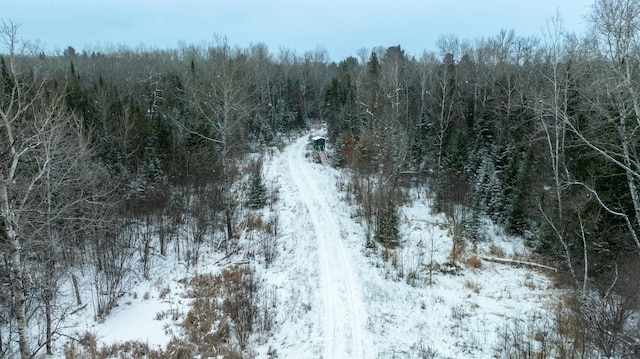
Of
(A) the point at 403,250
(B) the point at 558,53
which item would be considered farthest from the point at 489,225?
(B) the point at 558,53

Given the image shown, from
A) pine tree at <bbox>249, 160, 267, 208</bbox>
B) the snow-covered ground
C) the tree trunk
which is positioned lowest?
the snow-covered ground

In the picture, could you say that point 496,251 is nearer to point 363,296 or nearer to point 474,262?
point 474,262

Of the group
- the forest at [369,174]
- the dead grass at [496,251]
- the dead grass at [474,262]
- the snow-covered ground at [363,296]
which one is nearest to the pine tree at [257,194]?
the forest at [369,174]

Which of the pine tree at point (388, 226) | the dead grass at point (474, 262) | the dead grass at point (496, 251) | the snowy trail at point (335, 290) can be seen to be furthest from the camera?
the dead grass at point (496, 251)

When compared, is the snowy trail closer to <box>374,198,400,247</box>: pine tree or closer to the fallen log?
<box>374,198,400,247</box>: pine tree

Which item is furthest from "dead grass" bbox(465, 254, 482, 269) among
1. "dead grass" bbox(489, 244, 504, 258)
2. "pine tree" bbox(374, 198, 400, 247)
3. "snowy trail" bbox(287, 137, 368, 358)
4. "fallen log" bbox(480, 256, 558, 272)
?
"snowy trail" bbox(287, 137, 368, 358)

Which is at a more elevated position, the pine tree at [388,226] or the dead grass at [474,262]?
the pine tree at [388,226]

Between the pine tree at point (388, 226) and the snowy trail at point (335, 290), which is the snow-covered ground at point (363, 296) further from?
the pine tree at point (388, 226)

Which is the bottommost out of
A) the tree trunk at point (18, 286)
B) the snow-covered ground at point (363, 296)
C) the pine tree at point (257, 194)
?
the snow-covered ground at point (363, 296)
